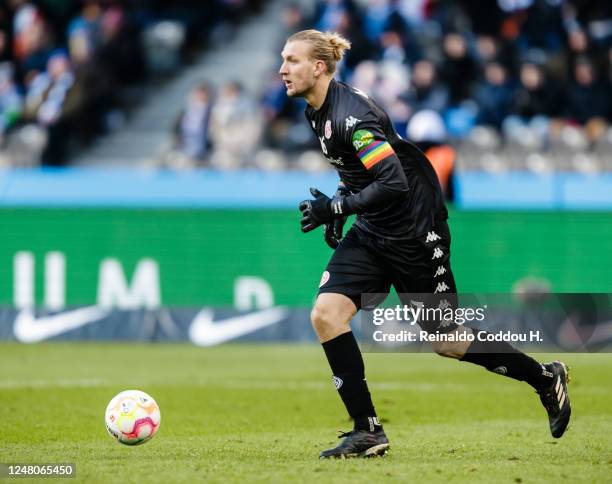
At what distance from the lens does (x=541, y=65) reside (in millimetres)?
19766

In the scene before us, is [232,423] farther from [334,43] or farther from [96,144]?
[96,144]

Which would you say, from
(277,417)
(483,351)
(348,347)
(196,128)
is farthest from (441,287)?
(196,128)

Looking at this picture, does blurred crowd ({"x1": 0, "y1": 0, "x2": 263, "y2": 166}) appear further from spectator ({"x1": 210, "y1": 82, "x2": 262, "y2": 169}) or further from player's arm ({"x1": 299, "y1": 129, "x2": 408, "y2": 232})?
player's arm ({"x1": 299, "y1": 129, "x2": 408, "y2": 232})

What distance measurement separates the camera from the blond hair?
7285mm

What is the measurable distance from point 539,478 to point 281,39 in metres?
16.2

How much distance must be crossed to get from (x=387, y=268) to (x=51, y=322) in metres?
8.75

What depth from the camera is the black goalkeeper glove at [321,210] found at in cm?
718

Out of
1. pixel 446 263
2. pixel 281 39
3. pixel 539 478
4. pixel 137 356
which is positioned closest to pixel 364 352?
pixel 137 356

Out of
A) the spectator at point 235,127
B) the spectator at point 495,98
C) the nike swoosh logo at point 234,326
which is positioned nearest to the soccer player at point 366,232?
the nike swoosh logo at point 234,326

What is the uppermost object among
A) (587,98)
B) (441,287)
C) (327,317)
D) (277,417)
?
(587,98)

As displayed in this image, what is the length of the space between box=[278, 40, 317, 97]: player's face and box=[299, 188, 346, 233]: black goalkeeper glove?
59 centimetres

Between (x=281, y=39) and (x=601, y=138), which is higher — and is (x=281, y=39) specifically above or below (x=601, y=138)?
above

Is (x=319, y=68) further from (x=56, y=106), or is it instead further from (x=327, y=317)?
(x=56, y=106)

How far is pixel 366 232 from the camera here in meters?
7.49
